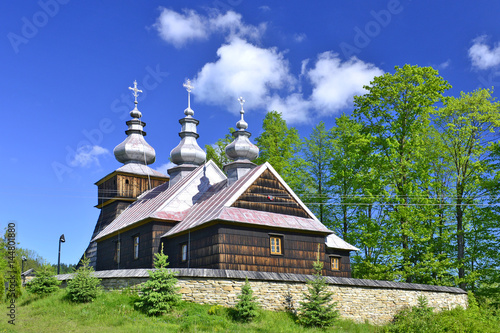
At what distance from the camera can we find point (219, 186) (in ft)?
86.7

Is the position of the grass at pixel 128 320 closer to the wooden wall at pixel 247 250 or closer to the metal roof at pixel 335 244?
the wooden wall at pixel 247 250

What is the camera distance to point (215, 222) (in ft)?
66.9

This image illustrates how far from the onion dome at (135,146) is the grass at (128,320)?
17.5 metres

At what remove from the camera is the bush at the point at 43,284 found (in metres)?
19.3

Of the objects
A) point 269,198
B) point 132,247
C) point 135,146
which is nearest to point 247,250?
point 269,198

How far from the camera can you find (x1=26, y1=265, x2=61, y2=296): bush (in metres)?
19.3

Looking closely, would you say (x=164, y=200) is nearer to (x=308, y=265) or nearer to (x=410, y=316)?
(x=308, y=265)

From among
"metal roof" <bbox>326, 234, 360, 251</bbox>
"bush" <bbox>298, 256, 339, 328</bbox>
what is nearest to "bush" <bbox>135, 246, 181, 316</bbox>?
"bush" <bbox>298, 256, 339, 328</bbox>

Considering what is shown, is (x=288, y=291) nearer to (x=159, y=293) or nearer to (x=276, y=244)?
(x=276, y=244)

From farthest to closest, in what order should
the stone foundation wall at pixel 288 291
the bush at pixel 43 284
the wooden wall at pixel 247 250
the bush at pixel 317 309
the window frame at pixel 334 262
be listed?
the window frame at pixel 334 262
the wooden wall at pixel 247 250
the bush at pixel 43 284
the stone foundation wall at pixel 288 291
the bush at pixel 317 309

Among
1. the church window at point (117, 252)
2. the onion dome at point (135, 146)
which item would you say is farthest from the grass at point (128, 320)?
the onion dome at point (135, 146)

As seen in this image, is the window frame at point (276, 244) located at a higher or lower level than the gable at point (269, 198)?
lower

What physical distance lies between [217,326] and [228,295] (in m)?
1.79

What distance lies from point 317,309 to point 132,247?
1260cm
